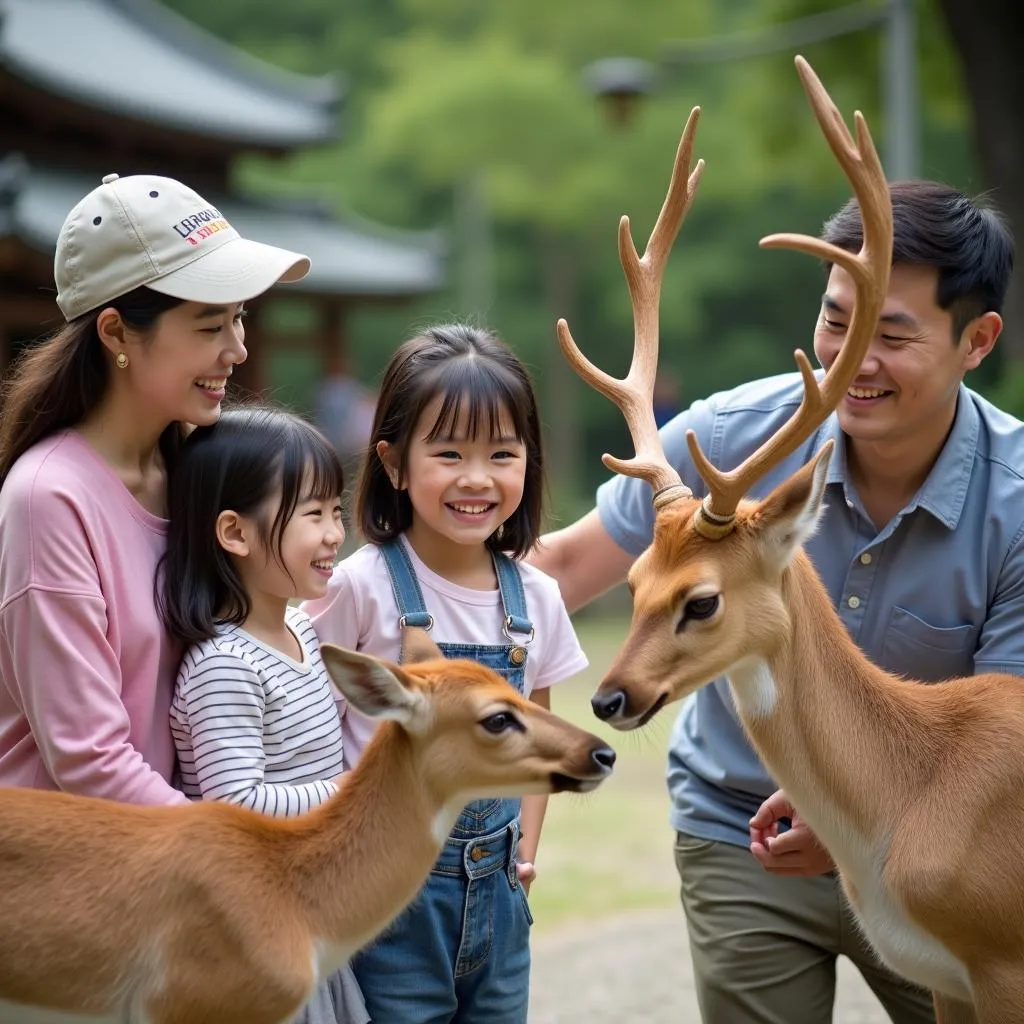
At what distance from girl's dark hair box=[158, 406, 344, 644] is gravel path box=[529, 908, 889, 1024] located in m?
3.73

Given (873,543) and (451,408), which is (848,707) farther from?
(451,408)

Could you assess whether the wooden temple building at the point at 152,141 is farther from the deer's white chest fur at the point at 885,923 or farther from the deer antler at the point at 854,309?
the deer's white chest fur at the point at 885,923

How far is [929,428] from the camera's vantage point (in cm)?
377

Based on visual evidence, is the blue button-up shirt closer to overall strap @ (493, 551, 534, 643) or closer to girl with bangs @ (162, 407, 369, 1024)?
overall strap @ (493, 551, 534, 643)

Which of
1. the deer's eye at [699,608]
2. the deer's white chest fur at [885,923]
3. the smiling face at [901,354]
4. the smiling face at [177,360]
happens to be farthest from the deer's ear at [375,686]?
the smiling face at [901,354]

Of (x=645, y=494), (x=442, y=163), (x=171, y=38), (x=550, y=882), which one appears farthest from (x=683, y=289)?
(x=645, y=494)

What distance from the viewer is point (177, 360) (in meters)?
3.35

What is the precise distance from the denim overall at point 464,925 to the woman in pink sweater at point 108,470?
60 centimetres

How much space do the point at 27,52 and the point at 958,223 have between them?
16.7 metres

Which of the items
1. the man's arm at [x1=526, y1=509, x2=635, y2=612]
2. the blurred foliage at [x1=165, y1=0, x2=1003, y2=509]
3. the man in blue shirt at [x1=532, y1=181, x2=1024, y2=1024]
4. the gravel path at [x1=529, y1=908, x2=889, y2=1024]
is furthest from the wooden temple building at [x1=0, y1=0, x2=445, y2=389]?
the man in blue shirt at [x1=532, y1=181, x2=1024, y2=1024]

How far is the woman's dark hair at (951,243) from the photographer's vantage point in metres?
3.63

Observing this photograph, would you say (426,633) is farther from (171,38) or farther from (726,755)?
(171,38)

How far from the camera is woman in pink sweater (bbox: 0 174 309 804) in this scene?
3.09 meters

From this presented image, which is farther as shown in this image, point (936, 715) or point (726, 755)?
point (726, 755)
